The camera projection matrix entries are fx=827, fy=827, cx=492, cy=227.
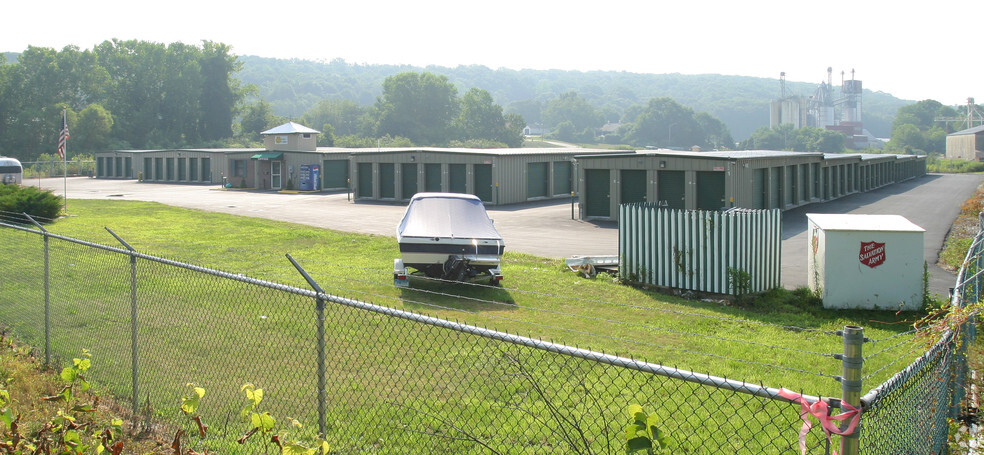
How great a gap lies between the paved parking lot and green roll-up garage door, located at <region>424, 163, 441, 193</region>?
316cm

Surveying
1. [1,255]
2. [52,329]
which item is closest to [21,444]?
[52,329]

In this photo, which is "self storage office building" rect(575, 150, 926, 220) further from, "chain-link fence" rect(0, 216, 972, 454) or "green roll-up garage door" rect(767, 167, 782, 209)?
"chain-link fence" rect(0, 216, 972, 454)

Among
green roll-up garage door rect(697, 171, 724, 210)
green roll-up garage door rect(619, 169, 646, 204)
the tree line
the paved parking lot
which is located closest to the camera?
the paved parking lot

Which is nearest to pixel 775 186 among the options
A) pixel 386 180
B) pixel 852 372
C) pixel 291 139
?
pixel 386 180

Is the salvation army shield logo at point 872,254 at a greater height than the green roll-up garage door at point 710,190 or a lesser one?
lesser

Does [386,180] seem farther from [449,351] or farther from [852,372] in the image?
[852,372]

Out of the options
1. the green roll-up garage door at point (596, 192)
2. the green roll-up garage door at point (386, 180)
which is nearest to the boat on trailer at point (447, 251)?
the green roll-up garage door at point (596, 192)

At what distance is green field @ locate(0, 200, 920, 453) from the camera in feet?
22.5

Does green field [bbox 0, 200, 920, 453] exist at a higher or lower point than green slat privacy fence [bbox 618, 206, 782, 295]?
lower

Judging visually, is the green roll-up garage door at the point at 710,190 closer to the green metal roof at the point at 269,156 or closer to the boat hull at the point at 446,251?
the boat hull at the point at 446,251

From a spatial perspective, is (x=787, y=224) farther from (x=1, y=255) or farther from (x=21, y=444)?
(x=21, y=444)


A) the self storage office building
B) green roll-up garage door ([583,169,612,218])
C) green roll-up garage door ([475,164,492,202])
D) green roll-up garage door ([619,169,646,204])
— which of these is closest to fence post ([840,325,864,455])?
the self storage office building

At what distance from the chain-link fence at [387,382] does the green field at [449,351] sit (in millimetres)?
37

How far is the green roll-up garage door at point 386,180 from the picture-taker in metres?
43.5
